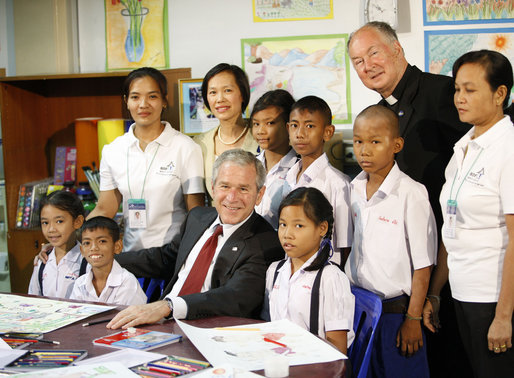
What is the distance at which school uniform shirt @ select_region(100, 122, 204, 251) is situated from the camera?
10.0 feet

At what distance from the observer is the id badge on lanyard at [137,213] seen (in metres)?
3.05

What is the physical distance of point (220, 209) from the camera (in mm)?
2348

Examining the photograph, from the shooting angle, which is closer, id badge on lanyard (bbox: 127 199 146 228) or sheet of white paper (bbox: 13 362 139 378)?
sheet of white paper (bbox: 13 362 139 378)

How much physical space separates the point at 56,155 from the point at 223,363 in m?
3.19

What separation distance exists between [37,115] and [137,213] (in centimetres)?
174

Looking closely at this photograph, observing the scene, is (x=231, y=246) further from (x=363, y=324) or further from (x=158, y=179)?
(x=158, y=179)

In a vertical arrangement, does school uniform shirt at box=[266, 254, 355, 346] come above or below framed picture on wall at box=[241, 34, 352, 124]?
below

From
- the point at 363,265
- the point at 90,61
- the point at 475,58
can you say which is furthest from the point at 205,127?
the point at 475,58

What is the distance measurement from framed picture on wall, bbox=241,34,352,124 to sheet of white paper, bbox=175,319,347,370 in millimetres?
2591

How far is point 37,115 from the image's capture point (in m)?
4.30

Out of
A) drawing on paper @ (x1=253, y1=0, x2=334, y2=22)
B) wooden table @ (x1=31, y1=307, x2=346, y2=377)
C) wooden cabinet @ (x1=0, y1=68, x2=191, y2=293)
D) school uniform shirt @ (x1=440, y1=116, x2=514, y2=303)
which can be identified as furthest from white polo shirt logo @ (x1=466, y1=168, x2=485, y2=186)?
wooden cabinet @ (x1=0, y1=68, x2=191, y2=293)

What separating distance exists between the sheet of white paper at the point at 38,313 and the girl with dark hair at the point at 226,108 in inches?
46.5

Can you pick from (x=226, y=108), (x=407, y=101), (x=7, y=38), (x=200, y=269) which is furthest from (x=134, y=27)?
(x=200, y=269)

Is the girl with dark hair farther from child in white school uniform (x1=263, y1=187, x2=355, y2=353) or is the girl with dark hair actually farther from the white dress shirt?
child in white school uniform (x1=263, y1=187, x2=355, y2=353)
